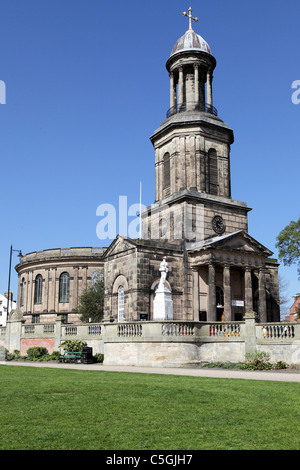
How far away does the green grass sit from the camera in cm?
645

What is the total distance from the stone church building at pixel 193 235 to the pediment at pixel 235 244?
0.29 feet

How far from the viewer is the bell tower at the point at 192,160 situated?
42500 millimetres

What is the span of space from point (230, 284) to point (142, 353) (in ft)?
55.7

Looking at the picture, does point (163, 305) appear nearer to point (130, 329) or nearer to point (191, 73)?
point (130, 329)

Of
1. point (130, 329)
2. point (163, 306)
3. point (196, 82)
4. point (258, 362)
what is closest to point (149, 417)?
point (258, 362)

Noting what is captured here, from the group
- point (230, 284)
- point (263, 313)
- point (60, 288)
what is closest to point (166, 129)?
point (230, 284)

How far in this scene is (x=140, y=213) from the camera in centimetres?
4759

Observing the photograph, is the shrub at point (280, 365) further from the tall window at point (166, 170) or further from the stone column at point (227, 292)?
the tall window at point (166, 170)

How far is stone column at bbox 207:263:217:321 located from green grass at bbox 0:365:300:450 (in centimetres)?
2442

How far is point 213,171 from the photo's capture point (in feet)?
149

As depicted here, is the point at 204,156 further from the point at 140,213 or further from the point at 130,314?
the point at 130,314

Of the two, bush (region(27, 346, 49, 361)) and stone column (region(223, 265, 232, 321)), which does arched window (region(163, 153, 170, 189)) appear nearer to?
stone column (region(223, 265, 232, 321))

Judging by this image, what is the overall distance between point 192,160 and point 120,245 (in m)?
10.9

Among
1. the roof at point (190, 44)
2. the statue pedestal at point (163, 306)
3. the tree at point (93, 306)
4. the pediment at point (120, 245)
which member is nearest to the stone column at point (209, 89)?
the roof at point (190, 44)
